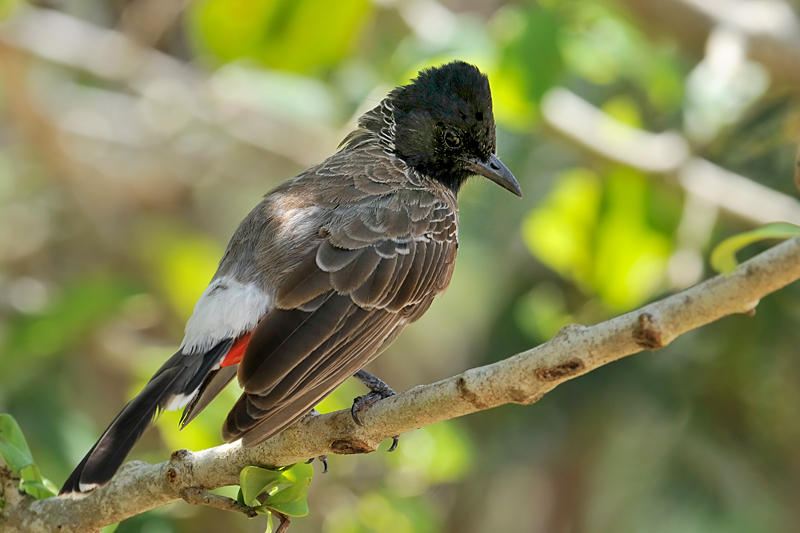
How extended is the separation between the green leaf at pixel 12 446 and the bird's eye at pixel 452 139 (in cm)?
188

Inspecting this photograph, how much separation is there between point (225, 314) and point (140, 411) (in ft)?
1.44

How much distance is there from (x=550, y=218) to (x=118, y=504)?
9.22 ft

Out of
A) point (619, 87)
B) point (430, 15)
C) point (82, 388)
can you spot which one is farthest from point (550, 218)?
point (82, 388)

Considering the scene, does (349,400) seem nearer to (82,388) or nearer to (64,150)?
(64,150)

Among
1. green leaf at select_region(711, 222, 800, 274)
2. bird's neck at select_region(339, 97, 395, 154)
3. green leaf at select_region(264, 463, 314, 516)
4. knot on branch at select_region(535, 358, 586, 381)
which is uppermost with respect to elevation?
bird's neck at select_region(339, 97, 395, 154)

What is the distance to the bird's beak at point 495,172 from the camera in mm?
3830

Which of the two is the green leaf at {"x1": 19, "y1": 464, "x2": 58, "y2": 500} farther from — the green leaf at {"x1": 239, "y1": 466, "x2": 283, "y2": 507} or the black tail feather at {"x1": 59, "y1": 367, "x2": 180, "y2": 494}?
the green leaf at {"x1": 239, "y1": 466, "x2": 283, "y2": 507}

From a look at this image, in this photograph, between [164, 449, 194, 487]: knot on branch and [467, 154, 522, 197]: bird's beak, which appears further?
[467, 154, 522, 197]: bird's beak

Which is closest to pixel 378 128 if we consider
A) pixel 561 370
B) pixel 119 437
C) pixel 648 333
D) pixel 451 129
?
pixel 451 129

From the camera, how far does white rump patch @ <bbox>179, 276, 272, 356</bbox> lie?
10.2 ft

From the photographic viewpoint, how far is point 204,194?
707 cm

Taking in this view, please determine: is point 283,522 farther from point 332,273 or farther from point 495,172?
point 495,172

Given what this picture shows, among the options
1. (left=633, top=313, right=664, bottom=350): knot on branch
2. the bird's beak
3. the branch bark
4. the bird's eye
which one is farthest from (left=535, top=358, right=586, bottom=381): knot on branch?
the bird's eye

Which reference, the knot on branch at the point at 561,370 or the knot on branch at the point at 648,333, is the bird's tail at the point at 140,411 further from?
the knot on branch at the point at 648,333
